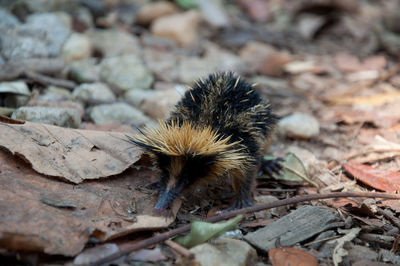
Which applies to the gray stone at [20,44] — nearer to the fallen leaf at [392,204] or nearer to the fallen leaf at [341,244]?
the fallen leaf at [341,244]

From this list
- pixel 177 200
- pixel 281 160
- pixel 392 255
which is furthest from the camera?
pixel 281 160

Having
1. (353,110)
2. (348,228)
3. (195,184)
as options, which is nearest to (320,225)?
(348,228)

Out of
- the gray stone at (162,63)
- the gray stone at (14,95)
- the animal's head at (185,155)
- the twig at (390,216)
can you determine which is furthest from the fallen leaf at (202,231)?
the gray stone at (162,63)

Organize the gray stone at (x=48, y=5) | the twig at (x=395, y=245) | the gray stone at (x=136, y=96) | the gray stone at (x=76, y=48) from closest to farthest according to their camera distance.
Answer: the twig at (x=395, y=245) → the gray stone at (x=136, y=96) → the gray stone at (x=76, y=48) → the gray stone at (x=48, y=5)

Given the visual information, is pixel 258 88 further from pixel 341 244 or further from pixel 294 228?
pixel 341 244

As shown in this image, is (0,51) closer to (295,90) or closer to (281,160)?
(281,160)
